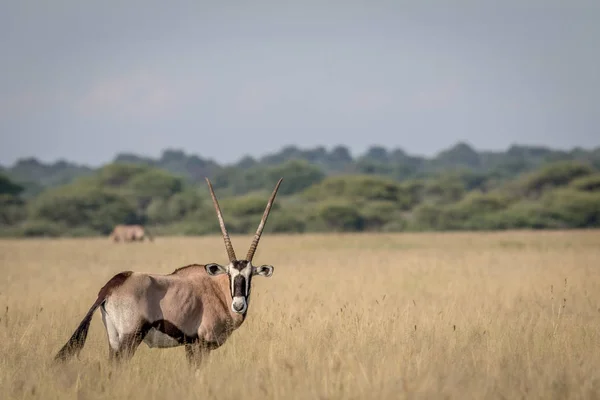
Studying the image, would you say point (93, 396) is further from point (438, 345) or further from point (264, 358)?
point (438, 345)

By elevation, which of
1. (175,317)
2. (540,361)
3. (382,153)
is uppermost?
(382,153)

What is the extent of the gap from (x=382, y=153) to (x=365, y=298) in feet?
509

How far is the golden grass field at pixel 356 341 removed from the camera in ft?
20.0

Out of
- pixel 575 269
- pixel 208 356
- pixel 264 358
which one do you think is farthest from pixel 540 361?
pixel 575 269

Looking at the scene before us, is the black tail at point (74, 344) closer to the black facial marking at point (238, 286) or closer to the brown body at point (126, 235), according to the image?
the black facial marking at point (238, 286)

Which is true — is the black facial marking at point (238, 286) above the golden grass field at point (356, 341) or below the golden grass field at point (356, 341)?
above

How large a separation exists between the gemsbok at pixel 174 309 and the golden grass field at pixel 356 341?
215mm

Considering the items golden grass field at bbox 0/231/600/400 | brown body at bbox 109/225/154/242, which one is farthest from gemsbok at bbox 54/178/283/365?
brown body at bbox 109/225/154/242

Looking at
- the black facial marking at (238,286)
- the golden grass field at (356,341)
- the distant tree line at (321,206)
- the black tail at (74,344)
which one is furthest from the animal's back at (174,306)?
the distant tree line at (321,206)

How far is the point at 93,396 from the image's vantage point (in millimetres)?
5977

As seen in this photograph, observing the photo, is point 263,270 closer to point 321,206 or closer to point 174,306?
point 174,306

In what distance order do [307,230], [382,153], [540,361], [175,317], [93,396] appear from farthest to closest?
[382,153], [307,230], [540,361], [175,317], [93,396]

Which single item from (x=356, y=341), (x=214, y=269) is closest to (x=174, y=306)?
(x=214, y=269)

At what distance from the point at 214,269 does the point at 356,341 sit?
6.39 ft
